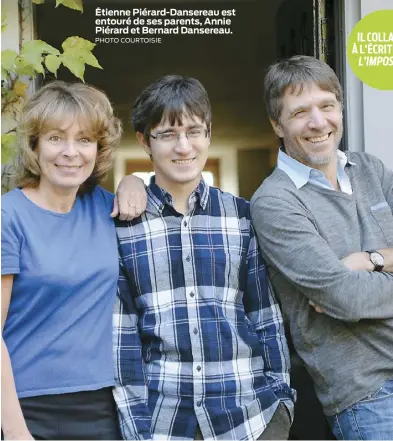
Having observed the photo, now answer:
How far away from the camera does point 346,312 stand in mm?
2176

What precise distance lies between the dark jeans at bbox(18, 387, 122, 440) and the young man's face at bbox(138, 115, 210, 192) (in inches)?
27.6

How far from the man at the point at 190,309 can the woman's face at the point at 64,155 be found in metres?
0.22

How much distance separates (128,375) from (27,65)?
1.19m

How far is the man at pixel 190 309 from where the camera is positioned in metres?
2.22

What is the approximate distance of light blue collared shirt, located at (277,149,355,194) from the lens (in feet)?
7.89

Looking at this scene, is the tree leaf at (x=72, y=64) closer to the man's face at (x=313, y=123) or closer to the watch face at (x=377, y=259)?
the man's face at (x=313, y=123)

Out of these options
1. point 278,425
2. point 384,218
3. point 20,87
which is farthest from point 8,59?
point 278,425

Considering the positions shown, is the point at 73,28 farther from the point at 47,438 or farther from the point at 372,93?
the point at 47,438

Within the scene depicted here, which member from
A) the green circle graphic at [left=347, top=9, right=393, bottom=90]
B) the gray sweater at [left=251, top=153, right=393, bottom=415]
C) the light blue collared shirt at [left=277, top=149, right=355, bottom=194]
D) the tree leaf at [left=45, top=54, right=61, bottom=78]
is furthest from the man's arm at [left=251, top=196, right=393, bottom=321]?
the tree leaf at [left=45, top=54, right=61, bottom=78]

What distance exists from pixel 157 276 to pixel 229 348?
0.31m

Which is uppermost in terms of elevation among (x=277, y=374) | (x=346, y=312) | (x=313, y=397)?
(x=346, y=312)

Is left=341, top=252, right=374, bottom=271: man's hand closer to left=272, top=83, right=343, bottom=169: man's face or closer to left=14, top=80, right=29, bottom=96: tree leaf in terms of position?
left=272, top=83, right=343, bottom=169: man's face

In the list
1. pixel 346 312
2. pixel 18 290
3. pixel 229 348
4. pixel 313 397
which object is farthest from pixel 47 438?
pixel 313 397

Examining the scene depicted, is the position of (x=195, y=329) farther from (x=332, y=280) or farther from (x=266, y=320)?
(x=332, y=280)
